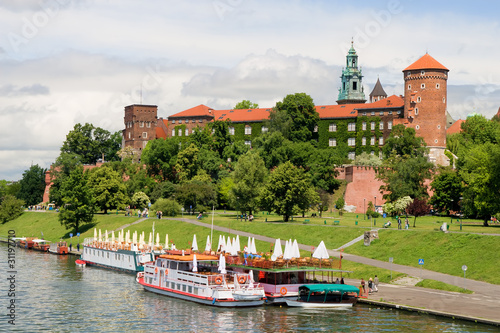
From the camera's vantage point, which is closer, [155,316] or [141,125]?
[155,316]

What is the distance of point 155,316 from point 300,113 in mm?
108090

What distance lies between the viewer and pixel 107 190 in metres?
130

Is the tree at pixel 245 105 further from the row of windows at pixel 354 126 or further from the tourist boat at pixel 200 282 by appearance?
the tourist boat at pixel 200 282

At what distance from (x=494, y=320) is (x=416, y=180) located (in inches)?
2799

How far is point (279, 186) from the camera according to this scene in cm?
9956

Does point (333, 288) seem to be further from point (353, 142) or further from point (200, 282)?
point (353, 142)

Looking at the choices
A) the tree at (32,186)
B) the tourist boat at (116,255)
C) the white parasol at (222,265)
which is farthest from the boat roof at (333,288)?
the tree at (32,186)

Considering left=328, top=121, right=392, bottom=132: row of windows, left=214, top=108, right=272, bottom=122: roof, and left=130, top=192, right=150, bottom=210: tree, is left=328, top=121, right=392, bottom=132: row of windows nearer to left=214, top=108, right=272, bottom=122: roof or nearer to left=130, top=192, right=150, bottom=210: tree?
left=214, top=108, right=272, bottom=122: roof

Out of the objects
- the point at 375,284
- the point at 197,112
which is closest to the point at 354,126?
the point at 197,112

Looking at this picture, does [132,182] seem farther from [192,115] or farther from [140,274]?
[140,274]

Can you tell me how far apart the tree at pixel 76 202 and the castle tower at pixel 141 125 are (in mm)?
61668

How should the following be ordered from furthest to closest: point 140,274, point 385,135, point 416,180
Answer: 1. point 385,135
2. point 416,180
3. point 140,274

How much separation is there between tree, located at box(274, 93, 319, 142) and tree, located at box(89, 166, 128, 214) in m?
41.4

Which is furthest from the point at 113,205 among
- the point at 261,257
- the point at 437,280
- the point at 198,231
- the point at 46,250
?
the point at 437,280
